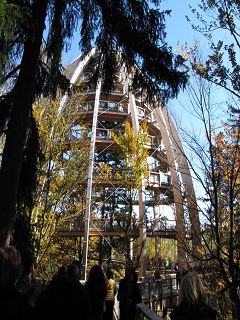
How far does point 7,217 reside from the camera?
5.09m

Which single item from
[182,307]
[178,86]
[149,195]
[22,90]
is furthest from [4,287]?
[149,195]

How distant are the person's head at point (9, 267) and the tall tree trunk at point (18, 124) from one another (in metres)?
2.54

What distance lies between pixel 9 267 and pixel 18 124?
336 centimetres

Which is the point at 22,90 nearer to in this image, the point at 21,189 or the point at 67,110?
the point at 21,189

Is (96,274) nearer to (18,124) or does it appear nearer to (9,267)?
(9,267)

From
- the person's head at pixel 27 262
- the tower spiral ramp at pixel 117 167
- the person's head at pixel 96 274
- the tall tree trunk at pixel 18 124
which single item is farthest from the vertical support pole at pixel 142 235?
the person's head at pixel 27 262

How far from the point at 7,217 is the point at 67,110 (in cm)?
1126

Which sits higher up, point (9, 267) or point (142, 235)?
point (142, 235)

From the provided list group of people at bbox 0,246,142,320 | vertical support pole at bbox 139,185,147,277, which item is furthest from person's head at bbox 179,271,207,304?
vertical support pole at bbox 139,185,147,277

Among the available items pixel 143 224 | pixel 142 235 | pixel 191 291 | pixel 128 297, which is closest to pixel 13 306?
pixel 191 291

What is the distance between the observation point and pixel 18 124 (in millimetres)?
5477

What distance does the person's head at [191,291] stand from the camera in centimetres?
291

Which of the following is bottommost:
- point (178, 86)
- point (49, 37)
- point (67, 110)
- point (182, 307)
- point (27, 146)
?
point (182, 307)

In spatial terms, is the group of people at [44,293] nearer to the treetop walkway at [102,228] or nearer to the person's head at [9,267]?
the person's head at [9,267]
